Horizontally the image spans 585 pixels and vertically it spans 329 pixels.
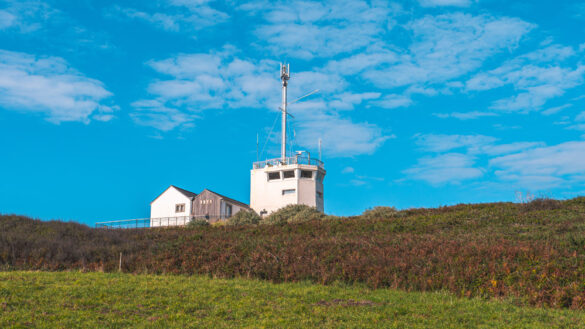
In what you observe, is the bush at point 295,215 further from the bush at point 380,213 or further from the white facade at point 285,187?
the white facade at point 285,187

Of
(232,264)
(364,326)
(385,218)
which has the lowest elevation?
(364,326)

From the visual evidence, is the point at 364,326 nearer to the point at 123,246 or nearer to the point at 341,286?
the point at 341,286

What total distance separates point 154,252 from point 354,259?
8901 mm

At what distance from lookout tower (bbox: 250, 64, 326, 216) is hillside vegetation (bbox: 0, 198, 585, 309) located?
890 inches

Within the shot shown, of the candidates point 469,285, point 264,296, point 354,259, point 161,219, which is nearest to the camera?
point 264,296

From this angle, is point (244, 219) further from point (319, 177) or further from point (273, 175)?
point (319, 177)

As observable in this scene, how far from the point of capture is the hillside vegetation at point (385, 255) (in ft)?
42.8

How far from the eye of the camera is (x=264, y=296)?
11.9m

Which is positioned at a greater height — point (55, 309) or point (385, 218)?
point (385, 218)

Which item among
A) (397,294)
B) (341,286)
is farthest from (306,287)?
(397,294)

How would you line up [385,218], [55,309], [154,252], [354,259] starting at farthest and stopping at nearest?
[385,218]
[154,252]
[354,259]
[55,309]

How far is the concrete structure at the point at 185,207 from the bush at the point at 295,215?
1109 cm

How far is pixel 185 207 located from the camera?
49812mm

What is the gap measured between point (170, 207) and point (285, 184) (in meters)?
12.4
